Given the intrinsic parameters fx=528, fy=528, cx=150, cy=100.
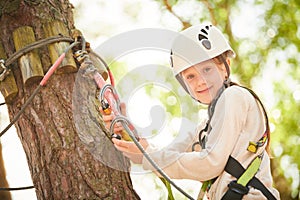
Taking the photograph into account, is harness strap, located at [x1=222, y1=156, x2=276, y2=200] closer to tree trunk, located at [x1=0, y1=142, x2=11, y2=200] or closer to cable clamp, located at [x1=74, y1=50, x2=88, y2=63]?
cable clamp, located at [x1=74, y1=50, x2=88, y2=63]

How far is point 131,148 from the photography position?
2.29 metres

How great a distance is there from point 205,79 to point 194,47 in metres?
0.19

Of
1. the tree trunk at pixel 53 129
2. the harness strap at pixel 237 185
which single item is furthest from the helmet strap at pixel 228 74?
the tree trunk at pixel 53 129

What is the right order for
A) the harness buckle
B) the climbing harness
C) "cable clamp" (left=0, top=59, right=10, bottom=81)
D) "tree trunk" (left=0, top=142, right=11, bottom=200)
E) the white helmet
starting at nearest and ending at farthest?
the climbing harness → the harness buckle → "cable clamp" (left=0, top=59, right=10, bottom=81) → the white helmet → "tree trunk" (left=0, top=142, right=11, bottom=200)

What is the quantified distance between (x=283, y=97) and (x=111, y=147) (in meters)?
5.90

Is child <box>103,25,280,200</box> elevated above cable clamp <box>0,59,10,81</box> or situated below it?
below

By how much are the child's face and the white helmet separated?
3cm

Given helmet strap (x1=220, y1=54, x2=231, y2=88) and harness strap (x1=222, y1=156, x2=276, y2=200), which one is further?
helmet strap (x1=220, y1=54, x2=231, y2=88)

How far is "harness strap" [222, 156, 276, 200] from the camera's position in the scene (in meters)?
2.25

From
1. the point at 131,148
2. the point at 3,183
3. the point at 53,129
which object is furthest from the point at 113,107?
the point at 3,183

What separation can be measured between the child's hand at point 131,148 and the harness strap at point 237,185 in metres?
0.38

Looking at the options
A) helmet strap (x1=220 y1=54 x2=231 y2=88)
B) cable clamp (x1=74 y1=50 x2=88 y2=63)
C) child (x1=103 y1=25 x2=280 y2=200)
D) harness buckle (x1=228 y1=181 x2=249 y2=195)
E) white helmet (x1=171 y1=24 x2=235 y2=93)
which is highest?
cable clamp (x1=74 y1=50 x2=88 y2=63)

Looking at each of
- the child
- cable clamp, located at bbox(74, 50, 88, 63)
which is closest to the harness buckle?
the child

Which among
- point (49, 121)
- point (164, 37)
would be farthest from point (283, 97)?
point (49, 121)
